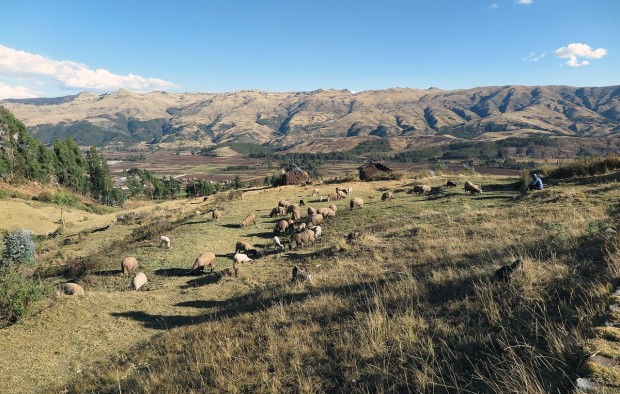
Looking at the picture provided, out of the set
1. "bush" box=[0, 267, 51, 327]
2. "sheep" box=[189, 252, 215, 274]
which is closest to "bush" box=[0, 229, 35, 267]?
"sheep" box=[189, 252, 215, 274]

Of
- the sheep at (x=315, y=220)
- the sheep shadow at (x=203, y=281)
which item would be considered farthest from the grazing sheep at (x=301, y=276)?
the sheep at (x=315, y=220)

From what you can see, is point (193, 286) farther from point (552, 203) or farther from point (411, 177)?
point (411, 177)

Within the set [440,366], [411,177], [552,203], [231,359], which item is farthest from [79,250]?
[411,177]

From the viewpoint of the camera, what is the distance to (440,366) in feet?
16.4

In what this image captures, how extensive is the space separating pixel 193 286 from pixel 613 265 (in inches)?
620

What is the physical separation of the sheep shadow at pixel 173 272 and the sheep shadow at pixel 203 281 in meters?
1.97

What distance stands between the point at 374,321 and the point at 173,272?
53.9 feet

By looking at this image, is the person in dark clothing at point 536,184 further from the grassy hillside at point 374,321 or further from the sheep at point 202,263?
the sheep at point 202,263

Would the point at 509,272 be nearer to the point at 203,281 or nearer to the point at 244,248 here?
the point at 203,281

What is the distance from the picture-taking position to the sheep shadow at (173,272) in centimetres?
1959

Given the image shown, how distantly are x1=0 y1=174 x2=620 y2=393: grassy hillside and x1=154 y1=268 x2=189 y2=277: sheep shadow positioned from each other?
0.98m

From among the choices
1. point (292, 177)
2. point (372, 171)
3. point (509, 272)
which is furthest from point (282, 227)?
point (372, 171)

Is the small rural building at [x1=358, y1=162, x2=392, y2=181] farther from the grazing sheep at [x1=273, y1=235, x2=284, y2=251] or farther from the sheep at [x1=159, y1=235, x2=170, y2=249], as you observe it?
the sheep at [x1=159, y1=235, x2=170, y2=249]

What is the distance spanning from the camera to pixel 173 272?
20.0m
